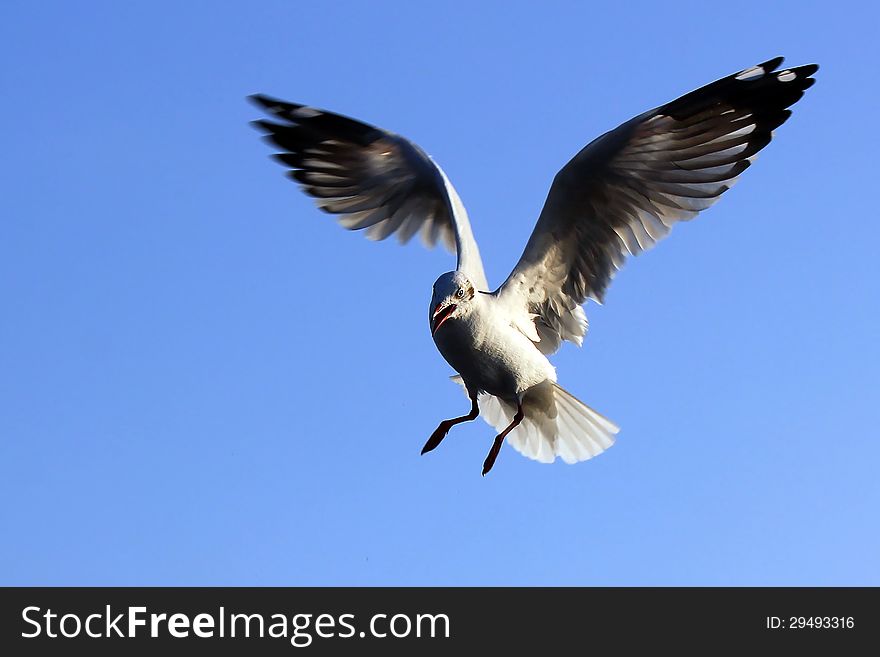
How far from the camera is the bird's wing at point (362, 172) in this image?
831cm

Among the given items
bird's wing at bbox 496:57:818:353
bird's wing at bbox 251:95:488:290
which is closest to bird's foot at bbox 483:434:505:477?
bird's wing at bbox 496:57:818:353

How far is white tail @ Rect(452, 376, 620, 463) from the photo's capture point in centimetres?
787

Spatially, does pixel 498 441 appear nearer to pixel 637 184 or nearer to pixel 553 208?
pixel 553 208

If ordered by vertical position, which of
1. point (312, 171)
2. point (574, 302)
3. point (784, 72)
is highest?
point (312, 171)

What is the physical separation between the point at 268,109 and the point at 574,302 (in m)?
2.60

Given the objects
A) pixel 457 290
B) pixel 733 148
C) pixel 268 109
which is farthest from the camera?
pixel 268 109

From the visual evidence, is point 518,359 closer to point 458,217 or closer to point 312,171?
point 458,217

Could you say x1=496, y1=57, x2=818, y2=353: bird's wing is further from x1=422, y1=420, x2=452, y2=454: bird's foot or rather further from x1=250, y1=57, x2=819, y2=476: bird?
x1=422, y1=420, x2=452, y2=454: bird's foot

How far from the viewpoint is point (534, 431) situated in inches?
318

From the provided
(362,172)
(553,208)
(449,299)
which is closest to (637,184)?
(553,208)

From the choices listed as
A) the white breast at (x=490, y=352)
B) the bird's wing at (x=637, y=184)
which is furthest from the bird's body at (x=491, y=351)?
the bird's wing at (x=637, y=184)

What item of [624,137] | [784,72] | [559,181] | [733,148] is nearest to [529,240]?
[559,181]

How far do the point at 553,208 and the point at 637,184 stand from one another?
560 mm

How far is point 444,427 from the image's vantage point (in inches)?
294
